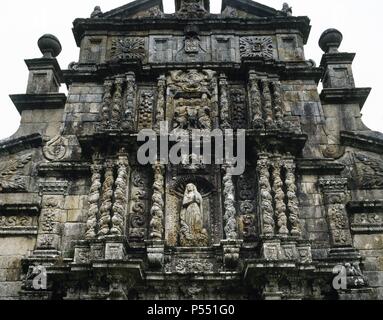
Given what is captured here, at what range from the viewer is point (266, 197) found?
36.2 feet

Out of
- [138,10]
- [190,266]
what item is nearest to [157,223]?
[190,266]

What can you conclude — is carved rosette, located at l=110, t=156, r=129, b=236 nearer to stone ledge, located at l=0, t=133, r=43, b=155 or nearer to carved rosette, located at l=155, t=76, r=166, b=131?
carved rosette, located at l=155, t=76, r=166, b=131

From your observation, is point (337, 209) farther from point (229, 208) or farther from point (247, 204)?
point (229, 208)

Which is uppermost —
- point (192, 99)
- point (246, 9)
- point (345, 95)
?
point (246, 9)

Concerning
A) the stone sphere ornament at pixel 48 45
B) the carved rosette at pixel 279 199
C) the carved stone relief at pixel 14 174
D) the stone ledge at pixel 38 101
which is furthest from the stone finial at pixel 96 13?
the carved rosette at pixel 279 199

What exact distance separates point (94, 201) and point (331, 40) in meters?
6.89

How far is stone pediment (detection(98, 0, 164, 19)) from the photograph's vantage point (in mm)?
14508

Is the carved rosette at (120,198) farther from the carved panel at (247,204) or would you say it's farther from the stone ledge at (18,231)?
the carved panel at (247,204)

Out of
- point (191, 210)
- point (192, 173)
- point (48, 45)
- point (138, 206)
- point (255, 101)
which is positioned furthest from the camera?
point (48, 45)

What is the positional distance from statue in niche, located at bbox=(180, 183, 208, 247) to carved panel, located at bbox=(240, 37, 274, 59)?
3988mm

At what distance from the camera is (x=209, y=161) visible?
1173 cm

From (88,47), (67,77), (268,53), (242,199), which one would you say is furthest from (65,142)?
(268,53)

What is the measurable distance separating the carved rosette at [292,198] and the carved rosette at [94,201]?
3628 mm
